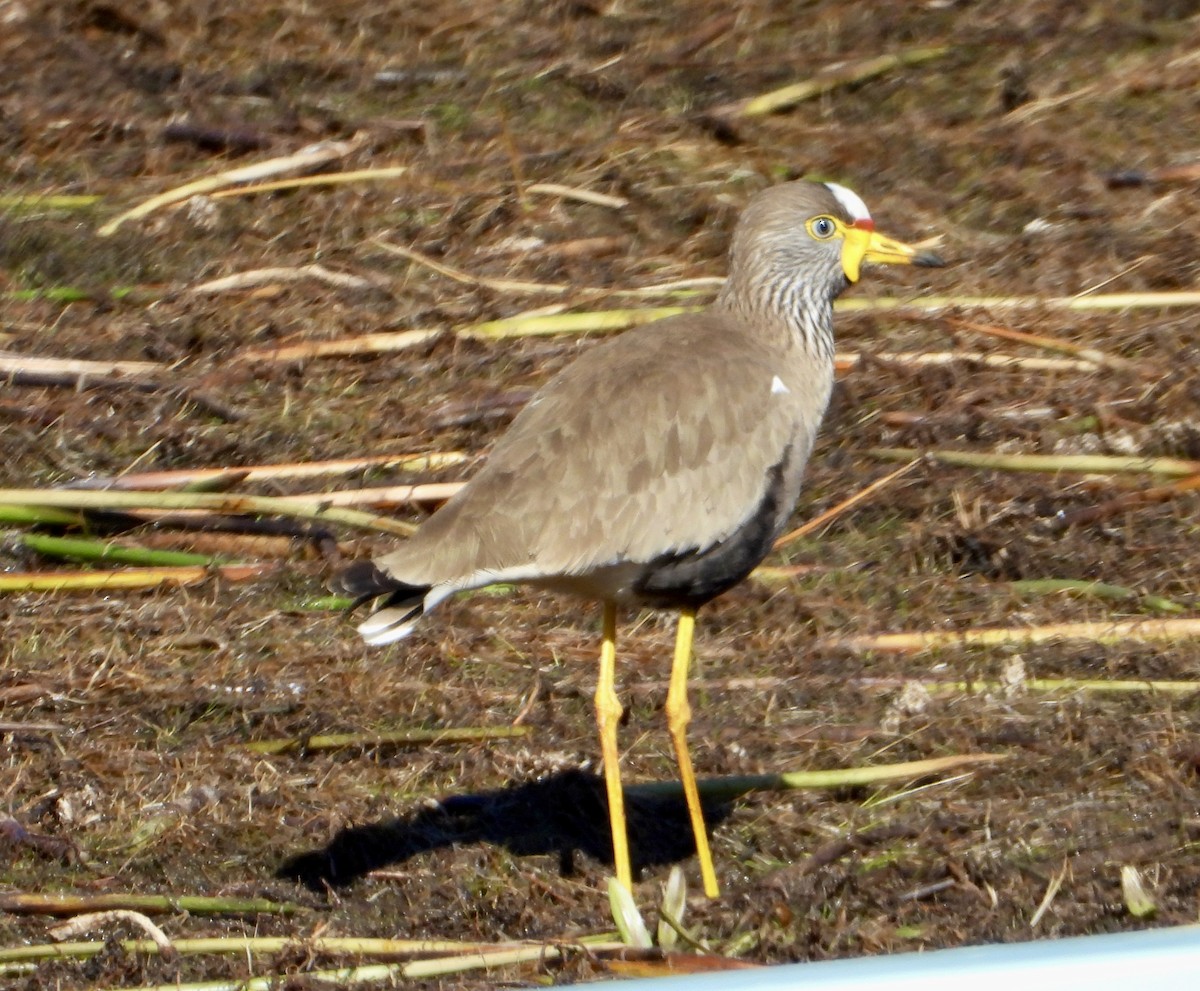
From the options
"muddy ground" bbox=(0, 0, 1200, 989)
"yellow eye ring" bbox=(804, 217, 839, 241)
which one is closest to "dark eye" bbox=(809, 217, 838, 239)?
"yellow eye ring" bbox=(804, 217, 839, 241)

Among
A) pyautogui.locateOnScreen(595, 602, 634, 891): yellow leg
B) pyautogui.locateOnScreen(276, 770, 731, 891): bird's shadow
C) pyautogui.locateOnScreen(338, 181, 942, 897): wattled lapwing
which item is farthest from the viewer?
pyautogui.locateOnScreen(276, 770, 731, 891): bird's shadow

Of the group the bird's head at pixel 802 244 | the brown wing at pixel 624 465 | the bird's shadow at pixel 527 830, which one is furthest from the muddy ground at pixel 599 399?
the bird's head at pixel 802 244

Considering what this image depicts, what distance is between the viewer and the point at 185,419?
6.86 metres

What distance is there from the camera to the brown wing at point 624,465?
4734 millimetres

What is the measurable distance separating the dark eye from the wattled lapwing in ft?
1.43

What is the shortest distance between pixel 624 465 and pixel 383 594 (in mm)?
743

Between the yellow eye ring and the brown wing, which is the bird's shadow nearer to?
the brown wing

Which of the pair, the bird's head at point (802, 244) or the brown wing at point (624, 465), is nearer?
the brown wing at point (624, 465)

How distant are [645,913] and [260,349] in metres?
3.32

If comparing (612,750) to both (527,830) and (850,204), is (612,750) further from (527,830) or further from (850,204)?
(850,204)

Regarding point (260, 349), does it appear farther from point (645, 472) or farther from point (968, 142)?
point (968, 142)

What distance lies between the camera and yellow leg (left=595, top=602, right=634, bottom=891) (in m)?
4.88

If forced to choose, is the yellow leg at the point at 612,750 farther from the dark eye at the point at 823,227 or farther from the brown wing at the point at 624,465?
the dark eye at the point at 823,227

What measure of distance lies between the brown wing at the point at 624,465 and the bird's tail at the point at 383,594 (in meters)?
0.04
